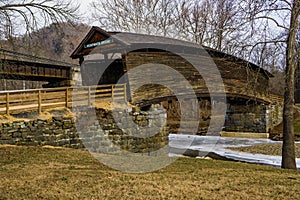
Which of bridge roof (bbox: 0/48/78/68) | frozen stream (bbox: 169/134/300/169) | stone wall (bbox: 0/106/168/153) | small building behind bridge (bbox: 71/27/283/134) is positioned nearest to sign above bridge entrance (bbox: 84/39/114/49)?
small building behind bridge (bbox: 71/27/283/134)

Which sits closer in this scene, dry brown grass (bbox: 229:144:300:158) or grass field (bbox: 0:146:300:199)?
grass field (bbox: 0:146:300:199)

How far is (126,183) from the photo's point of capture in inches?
211

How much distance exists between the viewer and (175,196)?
183 inches

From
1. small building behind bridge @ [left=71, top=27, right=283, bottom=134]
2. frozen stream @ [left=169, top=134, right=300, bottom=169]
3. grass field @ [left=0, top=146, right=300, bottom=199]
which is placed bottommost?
frozen stream @ [left=169, top=134, right=300, bottom=169]

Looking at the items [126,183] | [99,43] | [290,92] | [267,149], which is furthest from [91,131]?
[267,149]

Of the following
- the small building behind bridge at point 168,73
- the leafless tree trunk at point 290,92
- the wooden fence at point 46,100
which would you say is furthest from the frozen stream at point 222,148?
the wooden fence at point 46,100

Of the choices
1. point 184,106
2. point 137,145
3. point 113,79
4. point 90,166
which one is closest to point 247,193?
point 90,166

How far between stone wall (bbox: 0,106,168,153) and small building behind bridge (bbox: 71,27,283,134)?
1098mm

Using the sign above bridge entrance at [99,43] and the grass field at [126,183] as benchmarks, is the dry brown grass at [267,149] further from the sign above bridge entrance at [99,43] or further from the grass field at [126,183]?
the sign above bridge entrance at [99,43]

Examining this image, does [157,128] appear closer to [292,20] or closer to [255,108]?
[292,20]

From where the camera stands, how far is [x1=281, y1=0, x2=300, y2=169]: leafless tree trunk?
8.55 meters

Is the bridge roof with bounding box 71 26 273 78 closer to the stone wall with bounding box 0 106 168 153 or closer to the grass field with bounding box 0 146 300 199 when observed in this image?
the stone wall with bounding box 0 106 168 153

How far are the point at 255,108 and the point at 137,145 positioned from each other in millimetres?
13069

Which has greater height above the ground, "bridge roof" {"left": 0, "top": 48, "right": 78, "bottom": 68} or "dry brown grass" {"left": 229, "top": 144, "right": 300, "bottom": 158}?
"bridge roof" {"left": 0, "top": 48, "right": 78, "bottom": 68}
